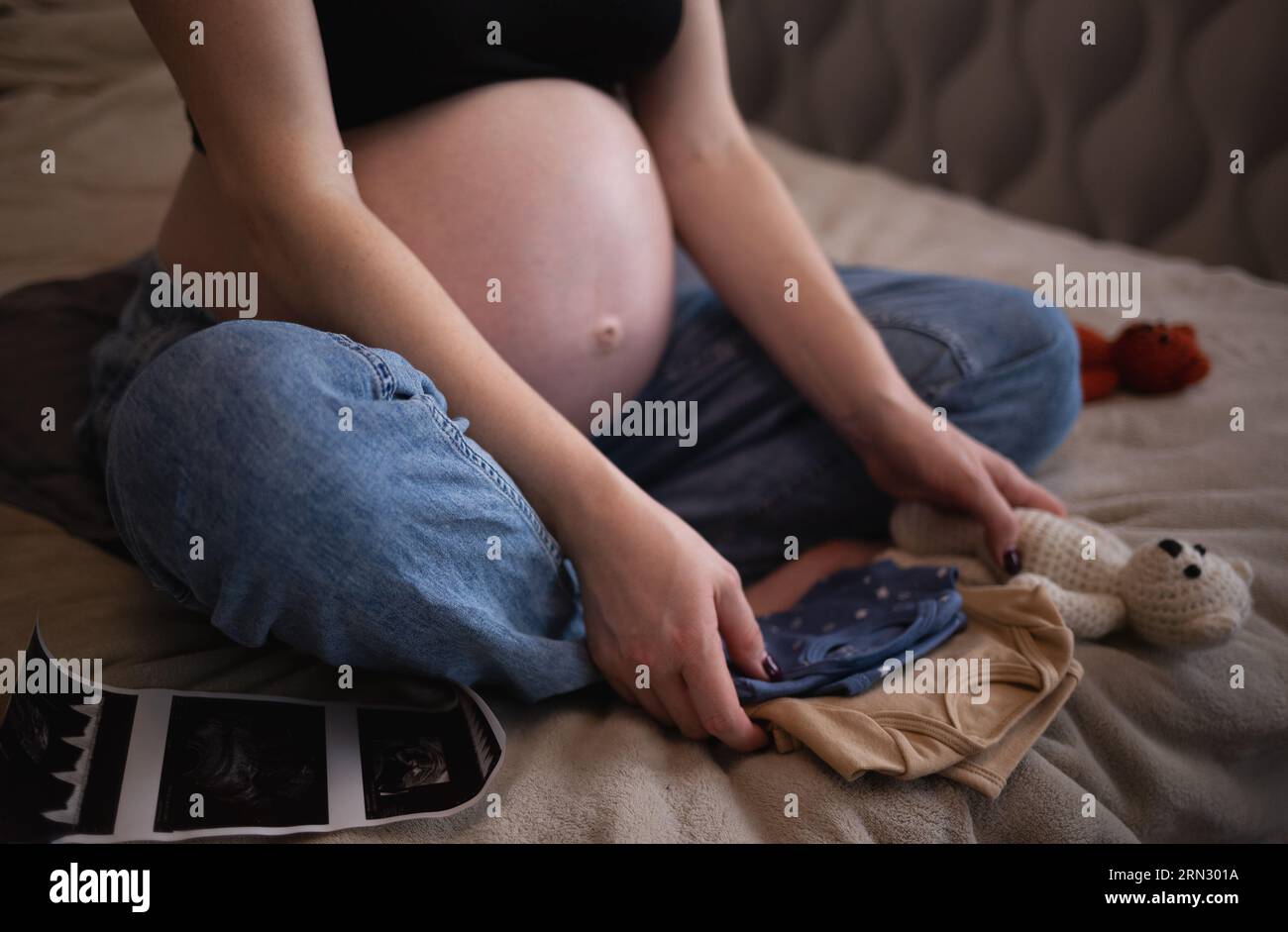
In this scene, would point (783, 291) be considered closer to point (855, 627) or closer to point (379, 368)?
point (855, 627)

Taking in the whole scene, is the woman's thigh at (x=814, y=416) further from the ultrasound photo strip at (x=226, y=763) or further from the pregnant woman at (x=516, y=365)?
the ultrasound photo strip at (x=226, y=763)

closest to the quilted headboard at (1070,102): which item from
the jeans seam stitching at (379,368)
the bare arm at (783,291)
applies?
the bare arm at (783,291)

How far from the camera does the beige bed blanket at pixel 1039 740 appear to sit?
21.9 inches

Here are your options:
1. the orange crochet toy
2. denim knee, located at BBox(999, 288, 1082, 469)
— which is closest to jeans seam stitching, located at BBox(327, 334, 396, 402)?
denim knee, located at BBox(999, 288, 1082, 469)

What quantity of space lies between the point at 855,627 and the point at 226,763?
1.31ft

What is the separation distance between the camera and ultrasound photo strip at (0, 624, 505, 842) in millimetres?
494

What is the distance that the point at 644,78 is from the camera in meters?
0.92

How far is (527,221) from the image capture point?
29.1 inches

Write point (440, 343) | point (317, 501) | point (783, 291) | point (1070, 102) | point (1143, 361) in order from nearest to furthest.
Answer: point (317, 501) → point (440, 343) → point (783, 291) → point (1143, 361) → point (1070, 102)


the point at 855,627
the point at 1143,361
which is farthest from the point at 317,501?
the point at 1143,361

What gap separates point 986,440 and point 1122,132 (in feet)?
3.09

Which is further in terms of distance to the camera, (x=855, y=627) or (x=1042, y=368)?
(x=1042, y=368)

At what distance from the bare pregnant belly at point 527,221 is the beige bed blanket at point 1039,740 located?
0.26 metres
